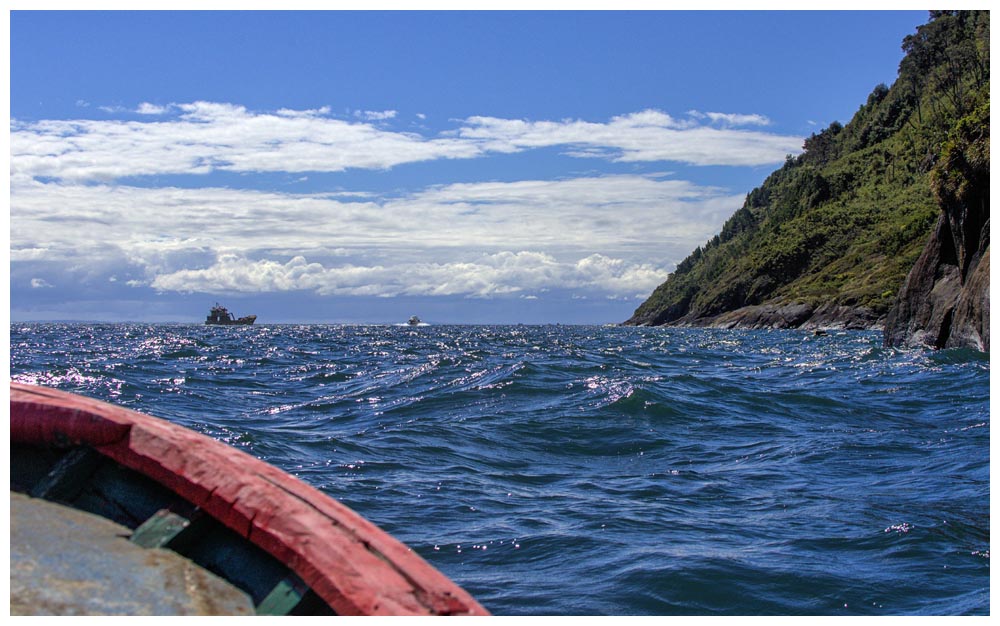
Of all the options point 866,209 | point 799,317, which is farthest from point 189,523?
point 866,209

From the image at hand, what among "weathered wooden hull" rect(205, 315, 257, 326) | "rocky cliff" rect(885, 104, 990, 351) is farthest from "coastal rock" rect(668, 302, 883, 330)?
"weathered wooden hull" rect(205, 315, 257, 326)

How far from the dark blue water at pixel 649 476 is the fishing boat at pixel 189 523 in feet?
7.87

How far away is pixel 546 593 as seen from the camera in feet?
16.8

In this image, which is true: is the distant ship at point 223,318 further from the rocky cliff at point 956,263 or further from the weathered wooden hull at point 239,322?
the rocky cliff at point 956,263

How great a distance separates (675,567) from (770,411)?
8.29m

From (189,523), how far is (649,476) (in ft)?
20.5

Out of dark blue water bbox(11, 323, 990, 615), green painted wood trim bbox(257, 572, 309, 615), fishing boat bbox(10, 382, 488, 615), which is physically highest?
fishing boat bbox(10, 382, 488, 615)

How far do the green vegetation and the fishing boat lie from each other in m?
62.3

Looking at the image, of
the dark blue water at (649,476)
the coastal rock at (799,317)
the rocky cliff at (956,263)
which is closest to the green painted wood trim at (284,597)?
the dark blue water at (649,476)

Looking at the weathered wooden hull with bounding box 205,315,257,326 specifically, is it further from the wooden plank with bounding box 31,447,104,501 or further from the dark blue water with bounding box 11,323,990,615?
the wooden plank with bounding box 31,447,104,501

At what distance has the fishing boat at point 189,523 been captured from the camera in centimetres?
243

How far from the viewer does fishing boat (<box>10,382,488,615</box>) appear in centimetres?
243

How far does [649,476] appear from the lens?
8445 mm

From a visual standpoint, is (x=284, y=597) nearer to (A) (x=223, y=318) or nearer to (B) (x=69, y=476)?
(B) (x=69, y=476)
